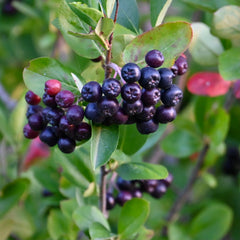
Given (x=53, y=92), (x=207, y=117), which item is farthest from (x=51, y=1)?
(x=53, y=92)

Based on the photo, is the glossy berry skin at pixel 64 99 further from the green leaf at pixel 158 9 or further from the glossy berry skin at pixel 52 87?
the green leaf at pixel 158 9

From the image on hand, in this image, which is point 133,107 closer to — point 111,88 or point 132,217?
point 111,88

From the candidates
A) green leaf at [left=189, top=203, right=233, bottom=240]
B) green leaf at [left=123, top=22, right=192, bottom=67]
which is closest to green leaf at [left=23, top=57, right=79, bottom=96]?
green leaf at [left=123, top=22, right=192, bottom=67]

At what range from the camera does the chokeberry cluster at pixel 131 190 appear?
3.74ft

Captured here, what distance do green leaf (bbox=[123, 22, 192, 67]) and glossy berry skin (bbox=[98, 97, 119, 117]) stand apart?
12 cm

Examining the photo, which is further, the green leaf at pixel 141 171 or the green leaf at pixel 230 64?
the green leaf at pixel 230 64

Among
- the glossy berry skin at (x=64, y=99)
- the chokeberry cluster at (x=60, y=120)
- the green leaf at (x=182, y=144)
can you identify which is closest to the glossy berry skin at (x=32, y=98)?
the chokeberry cluster at (x=60, y=120)

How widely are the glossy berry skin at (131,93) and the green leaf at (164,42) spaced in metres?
0.10

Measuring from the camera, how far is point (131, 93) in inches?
30.0

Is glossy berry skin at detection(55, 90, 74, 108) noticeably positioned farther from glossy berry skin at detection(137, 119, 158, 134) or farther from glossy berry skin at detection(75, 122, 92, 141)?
glossy berry skin at detection(137, 119, 158, 134)

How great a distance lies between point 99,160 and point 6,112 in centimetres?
138

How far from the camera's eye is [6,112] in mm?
2070

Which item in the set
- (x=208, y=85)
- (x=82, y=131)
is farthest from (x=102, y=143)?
(x=208, y=85)

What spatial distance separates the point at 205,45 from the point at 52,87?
2.04 ft
